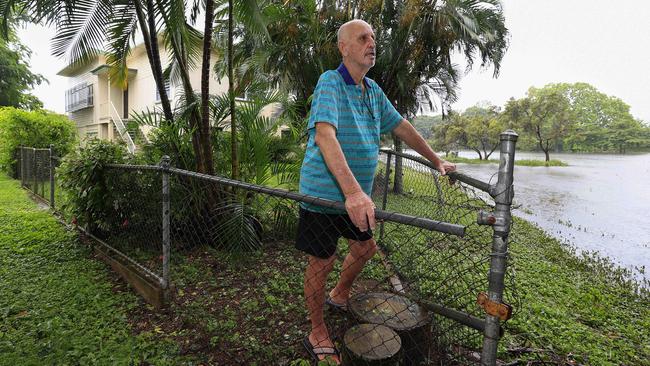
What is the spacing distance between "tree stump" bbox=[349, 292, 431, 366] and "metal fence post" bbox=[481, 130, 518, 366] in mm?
654

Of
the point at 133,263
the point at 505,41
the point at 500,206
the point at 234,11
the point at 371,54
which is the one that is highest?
the point at 505,41

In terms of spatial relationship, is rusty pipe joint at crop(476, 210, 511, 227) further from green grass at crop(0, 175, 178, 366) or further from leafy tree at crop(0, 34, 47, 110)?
leafy tree at crop(0, 34, 47, 110)

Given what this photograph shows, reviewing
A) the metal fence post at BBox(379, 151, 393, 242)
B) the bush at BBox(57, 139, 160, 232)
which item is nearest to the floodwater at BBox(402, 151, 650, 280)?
the metal fence post at BBox(379, 151, 393, 242)

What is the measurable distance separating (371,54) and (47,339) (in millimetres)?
2760

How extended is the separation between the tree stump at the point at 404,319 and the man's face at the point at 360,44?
4.28 ft

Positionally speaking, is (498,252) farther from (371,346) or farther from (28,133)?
(28,133)

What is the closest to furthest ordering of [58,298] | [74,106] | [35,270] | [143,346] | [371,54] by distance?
[371,54] → [143,346] → [58,298] → [35,270] → [74,106]

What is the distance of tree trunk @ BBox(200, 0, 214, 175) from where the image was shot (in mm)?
3880

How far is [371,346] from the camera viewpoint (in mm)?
1770

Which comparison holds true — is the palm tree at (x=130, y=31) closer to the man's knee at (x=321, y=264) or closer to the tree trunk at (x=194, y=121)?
the tree trunk at (x=194, y=121)

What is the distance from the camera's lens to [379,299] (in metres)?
2.17

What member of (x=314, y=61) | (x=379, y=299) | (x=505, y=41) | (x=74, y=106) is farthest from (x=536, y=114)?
(x=379, y=299)

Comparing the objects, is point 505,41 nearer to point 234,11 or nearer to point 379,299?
point 234,11

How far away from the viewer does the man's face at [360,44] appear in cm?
183
